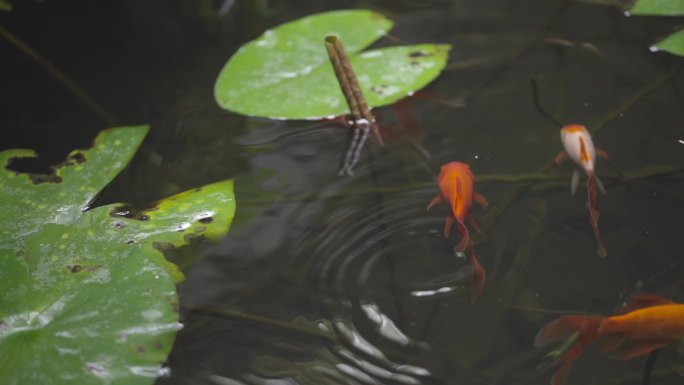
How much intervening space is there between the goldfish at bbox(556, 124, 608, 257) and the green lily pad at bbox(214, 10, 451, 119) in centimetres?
39

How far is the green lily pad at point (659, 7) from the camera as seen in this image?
71.7 inches

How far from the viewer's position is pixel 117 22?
2135 millimetres

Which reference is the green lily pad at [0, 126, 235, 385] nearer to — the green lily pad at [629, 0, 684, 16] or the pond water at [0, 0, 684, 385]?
the pond water at [0, 0, 684, 385]

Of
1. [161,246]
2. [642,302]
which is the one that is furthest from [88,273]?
[642,302]

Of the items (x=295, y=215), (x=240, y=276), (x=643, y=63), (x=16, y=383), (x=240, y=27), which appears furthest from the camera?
(x=240, y=27)

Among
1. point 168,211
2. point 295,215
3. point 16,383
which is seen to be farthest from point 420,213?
point 16,383

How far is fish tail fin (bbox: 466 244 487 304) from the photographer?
124 centimetres

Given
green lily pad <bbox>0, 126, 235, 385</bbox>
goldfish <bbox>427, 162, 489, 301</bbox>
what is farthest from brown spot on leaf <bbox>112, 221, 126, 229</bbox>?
goldfish <bbox>427, 162, 489, 301</bbox>

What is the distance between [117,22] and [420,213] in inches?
48.8

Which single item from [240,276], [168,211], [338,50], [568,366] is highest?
[338,50]

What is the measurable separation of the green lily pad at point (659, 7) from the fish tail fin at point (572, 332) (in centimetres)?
103

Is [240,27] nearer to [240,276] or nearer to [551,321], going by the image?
[240,276]

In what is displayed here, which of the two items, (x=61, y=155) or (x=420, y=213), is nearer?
(x=420, y=213)

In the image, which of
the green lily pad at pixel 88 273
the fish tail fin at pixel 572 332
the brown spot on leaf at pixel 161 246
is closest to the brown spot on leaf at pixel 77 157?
the green lily pad at pixel 88 273
